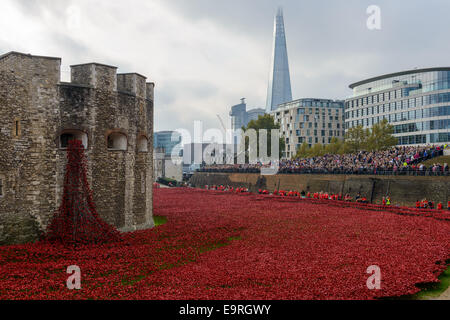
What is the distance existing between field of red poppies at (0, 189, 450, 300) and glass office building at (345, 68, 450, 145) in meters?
60.4

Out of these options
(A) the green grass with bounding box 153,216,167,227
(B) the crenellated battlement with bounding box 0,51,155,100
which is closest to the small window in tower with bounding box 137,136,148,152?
(B) the crenellated battlement with bounding box 0,51,155,100

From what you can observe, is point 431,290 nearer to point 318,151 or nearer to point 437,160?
point 437,160

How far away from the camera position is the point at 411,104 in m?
79.8

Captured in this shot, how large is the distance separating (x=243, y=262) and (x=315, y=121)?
103 meters

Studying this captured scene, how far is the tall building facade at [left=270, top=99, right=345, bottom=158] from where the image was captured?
11247 cm

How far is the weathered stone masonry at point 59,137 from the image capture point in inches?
680

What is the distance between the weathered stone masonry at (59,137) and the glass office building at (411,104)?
72.1 metres

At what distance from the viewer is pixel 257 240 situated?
62.7ft

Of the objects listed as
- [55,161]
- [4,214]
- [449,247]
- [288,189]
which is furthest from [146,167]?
[288,189]

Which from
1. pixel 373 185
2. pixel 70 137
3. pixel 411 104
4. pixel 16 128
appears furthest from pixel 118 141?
pixel 411 104

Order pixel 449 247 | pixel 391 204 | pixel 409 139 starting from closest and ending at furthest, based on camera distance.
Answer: pixel 449 247 → pixel 391 204 → pixel 409 139

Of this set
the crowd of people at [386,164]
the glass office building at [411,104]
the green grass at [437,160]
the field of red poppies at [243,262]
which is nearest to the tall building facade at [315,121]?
the glass office building at [411,104]

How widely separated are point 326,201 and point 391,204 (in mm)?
6240
